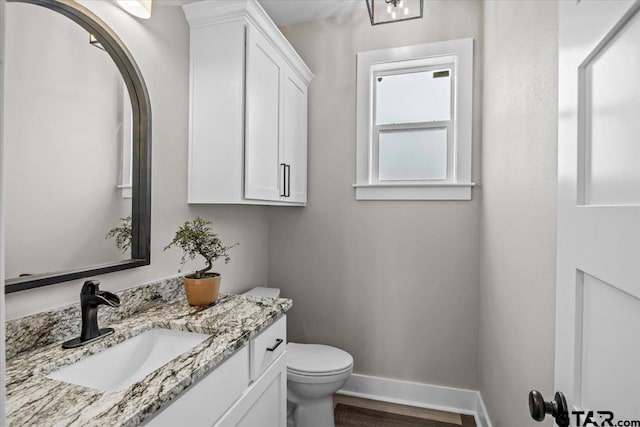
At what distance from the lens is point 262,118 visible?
1.79 metres

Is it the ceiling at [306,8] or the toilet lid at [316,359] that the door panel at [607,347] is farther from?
the ceiling at [306,8]

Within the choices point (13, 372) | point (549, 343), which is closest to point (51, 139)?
point (13, 372)

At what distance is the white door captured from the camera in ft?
1.58

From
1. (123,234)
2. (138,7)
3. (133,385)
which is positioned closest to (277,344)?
(133,385)

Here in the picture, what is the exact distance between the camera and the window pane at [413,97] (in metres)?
2.29

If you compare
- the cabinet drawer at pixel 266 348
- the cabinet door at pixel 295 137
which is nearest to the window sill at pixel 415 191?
the cabinet door at pixel 295 137

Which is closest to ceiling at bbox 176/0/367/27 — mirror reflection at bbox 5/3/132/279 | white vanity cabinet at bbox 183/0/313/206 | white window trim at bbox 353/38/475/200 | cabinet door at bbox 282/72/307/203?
white window trim at bbox 353/38/475/200

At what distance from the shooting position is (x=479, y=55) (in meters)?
2.14

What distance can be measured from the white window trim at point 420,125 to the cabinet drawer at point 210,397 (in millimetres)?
1476

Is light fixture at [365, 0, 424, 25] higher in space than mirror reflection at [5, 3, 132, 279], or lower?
higher

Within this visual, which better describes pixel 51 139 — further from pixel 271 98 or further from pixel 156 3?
pixel 271 98

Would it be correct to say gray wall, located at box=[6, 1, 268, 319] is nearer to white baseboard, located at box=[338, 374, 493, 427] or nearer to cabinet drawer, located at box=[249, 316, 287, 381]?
cabinet drawer, located at box=[249, 316, 287, 381]

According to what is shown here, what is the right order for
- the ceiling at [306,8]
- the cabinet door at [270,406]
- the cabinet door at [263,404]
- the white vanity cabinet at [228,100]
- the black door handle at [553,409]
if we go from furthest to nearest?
the ceiling at [306,8] → the white vanity cabinet at [228,100] → the cabinet door at [270,406] → the cabinet door at [263,404] → the black door handle at [553,409]

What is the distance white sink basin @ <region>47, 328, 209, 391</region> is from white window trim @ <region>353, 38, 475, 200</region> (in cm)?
150
